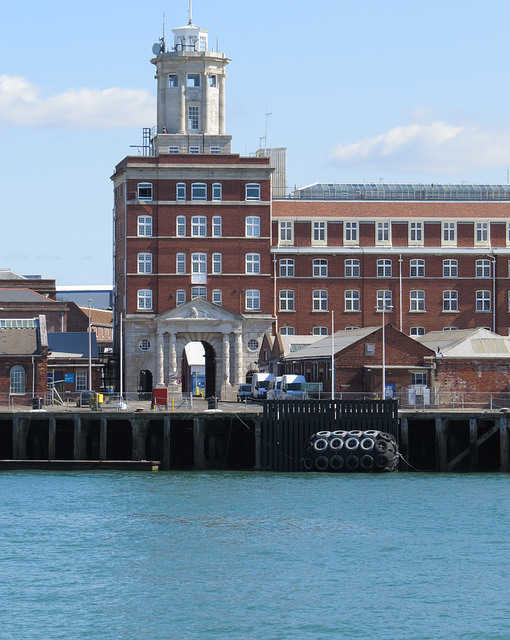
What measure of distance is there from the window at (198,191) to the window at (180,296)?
25.6ft

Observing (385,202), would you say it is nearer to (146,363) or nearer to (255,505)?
(146,363)

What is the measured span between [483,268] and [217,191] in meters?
23.7

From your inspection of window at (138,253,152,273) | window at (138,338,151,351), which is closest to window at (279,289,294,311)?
window at (138,253,152,273)

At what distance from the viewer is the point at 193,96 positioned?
114 meters

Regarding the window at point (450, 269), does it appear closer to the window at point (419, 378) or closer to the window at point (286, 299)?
the window at point (286, 299)

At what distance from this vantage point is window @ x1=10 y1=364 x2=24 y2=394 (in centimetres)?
8219

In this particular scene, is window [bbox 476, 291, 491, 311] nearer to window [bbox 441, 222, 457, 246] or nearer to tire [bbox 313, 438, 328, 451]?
window [bbox 441, 222, 457, 246]

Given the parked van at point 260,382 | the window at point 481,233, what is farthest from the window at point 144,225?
the window at point 481,233

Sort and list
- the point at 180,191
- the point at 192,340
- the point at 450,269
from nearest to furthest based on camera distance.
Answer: the point at 192,340 < the point at 180,191 < the point at 450,269

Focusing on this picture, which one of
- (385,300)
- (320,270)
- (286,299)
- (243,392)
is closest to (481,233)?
(385,300)

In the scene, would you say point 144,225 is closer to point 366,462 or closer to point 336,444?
point 336,444

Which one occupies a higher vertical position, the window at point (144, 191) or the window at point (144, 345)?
the window at point (144, 191)

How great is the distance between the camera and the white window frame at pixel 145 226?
106 metres

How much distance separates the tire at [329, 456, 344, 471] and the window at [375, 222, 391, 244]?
48815 mm
